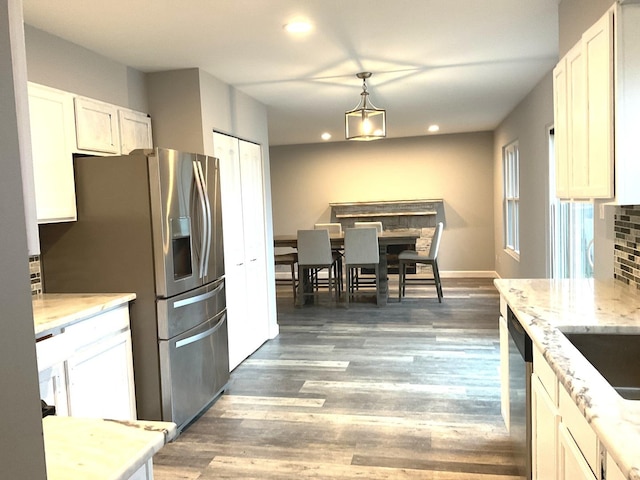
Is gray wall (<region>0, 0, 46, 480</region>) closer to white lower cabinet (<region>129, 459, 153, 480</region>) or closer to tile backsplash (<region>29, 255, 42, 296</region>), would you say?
white lower cabinet (<region>129, 459, 153, 480</region>)

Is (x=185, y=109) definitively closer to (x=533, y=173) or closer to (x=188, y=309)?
(x=188, y=309)

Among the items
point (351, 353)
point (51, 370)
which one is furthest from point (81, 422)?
point (351, 353)

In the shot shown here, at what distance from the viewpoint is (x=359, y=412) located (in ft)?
10.7

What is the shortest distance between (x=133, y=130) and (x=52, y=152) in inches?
34.4

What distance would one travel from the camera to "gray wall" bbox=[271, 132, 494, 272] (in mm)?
8555

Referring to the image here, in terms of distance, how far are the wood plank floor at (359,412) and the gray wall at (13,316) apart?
212cm

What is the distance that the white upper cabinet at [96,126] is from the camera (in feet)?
9.98

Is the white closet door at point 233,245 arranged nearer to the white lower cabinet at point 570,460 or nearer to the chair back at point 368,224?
the white lower cabinet at point 570,460

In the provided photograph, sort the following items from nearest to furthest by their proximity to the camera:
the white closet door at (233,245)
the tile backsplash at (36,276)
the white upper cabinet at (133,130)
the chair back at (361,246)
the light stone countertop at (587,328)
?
the light stone countertop at (587,328) → the tile backsplash at (36,276) → the white upper cabinet at (133,130) → the white closet door at (233,245) → the chair back at (361,246)

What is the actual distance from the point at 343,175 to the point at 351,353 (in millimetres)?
4939

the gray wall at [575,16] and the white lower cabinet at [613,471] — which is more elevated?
the gray wall at [575,16]

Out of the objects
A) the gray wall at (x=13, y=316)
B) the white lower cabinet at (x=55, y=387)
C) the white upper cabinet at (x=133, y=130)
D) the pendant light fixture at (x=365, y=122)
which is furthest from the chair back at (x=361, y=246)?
the gray wall at (x=13, y=316)

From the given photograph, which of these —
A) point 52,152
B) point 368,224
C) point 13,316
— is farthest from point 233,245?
point 368,224

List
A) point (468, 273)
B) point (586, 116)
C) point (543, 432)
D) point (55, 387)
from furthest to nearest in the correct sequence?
point (468, 273)
point (55, 387)
point (586, 116)
point (543, 432)
